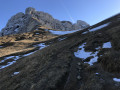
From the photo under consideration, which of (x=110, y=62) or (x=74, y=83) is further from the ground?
(x=110, y=62)

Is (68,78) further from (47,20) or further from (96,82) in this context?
(47,20)

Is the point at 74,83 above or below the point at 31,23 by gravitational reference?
below

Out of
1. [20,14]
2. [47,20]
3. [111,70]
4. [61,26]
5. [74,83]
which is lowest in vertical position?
[74,83]

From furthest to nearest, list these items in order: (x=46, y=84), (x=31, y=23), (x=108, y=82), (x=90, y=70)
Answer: (x=31, y=23)
(x=90, y=70)
(x=46, y=84)
(x=108, y=82)

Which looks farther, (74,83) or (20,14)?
(20,14)

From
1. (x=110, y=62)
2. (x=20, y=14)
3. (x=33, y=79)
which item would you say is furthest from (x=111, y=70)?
(x=20, y=14)

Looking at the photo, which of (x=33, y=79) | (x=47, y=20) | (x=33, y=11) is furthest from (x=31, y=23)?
(x=33, y=79)

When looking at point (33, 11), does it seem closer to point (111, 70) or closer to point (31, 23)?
point (31, 23)

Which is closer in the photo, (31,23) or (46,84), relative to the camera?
(46,84)

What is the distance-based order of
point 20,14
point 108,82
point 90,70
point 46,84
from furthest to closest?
point 20,14, point 90,70, point 46,84, point 108,82

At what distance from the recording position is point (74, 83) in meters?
7.39

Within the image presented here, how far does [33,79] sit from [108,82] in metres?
7.66

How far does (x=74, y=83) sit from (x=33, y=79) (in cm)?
488

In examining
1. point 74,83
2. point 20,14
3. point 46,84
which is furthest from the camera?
point 20,14
